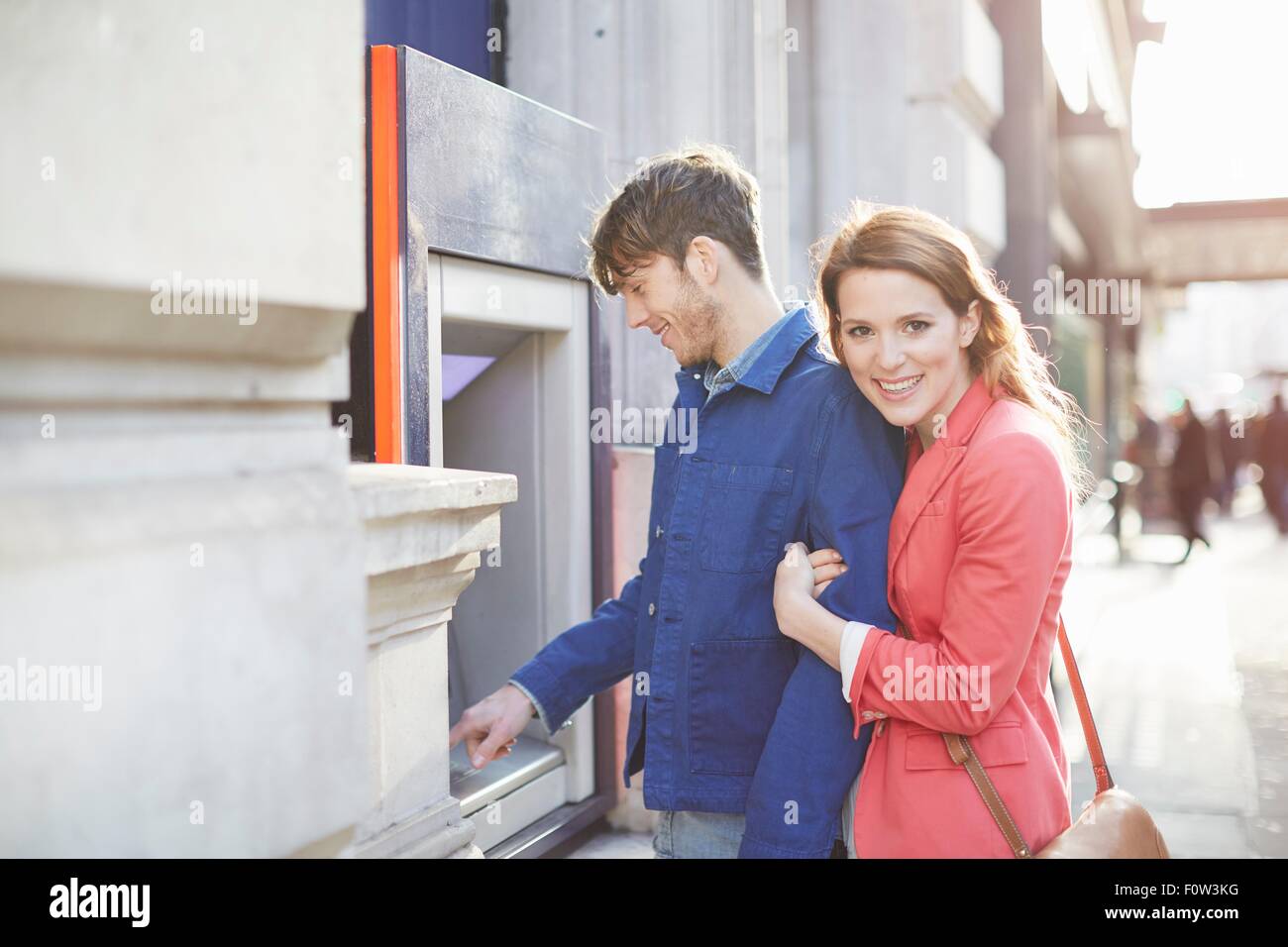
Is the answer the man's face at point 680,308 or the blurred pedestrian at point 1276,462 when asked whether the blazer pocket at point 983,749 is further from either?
the blurred pedestrian at point 1276,462

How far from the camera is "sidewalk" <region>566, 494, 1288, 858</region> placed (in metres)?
4.21

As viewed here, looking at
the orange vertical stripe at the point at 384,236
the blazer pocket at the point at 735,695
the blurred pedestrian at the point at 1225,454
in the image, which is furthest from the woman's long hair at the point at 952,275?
the blurred pedestrian at the point at 1225,454

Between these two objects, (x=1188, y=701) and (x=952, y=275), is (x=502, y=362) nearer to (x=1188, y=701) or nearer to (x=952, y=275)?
(x=952, y=275)

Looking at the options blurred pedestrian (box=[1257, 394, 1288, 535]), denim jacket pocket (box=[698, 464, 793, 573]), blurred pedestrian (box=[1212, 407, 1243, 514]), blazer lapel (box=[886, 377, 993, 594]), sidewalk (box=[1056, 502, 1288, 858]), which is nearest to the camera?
blazer lapel (box=[886, 377, 993, 594])

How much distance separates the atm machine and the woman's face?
127 centimetres

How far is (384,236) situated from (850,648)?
1.57 metres

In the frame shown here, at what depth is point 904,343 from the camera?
173 centimetres

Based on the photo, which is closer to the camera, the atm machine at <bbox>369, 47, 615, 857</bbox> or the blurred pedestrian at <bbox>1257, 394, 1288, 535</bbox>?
the atm machine at <bbox>369, 47, 615, 857</bbox>

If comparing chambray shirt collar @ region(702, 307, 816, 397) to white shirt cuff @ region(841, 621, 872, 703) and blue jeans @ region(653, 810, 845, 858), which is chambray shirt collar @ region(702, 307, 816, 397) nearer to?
white shirt cuff @ region(841, 621, 872, 703)

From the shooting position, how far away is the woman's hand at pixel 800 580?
1706mm

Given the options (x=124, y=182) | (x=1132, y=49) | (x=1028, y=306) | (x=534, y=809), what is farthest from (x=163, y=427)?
(x=1132, y=49)

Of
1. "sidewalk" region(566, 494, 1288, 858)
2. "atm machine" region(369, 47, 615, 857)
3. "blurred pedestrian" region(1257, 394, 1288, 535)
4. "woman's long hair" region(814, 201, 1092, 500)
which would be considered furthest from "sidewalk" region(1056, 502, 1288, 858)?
"blurred pedestrian" region(1257, 394, 1288, 535)

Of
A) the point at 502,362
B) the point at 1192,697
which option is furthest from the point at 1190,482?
the point at 502,362

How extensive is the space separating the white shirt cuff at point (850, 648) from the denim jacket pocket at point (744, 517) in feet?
0.74
